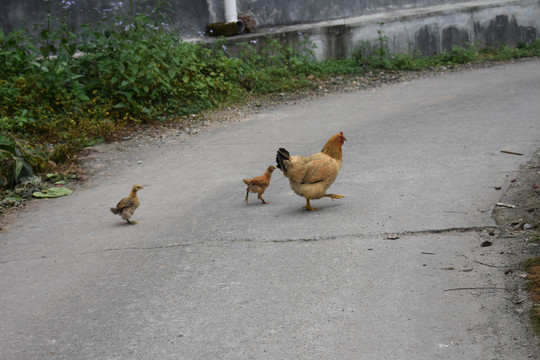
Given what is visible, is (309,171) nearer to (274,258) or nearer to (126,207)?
(274,258)

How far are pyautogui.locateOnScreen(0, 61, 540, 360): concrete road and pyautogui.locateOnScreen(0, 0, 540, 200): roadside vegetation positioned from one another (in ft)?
3.29

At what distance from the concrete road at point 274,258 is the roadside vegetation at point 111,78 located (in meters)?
1.00

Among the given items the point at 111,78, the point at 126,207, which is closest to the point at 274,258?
the point at 126,207

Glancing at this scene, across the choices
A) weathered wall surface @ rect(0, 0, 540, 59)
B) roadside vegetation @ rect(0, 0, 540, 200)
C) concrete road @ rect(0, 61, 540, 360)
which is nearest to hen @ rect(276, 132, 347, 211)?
concrete road @ rect(0, 61, 540, 360)

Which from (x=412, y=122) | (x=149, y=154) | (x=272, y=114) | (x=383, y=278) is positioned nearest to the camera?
(x=383, y=278)

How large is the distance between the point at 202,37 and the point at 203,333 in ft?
29.9

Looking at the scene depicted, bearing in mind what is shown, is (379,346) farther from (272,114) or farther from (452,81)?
(452,81)

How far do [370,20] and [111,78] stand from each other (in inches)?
231

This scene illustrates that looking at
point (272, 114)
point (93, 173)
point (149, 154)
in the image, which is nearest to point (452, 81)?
point (272, 114)

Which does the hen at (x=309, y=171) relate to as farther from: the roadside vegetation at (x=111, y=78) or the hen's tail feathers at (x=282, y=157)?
the roadside vegetation at (x=111, y=78)

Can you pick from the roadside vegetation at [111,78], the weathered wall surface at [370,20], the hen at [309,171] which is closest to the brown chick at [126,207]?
the hen at [309,171]

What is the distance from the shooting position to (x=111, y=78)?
1018 cm

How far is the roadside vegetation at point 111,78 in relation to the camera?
9453 mm

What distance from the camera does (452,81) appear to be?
39.5ft
